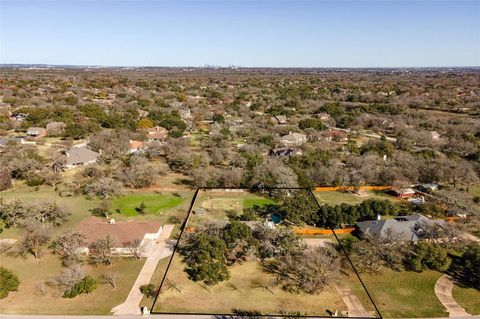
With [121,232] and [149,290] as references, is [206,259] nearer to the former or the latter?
[149,290]

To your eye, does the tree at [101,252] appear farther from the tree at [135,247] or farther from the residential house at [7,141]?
the residential house at [7,141]

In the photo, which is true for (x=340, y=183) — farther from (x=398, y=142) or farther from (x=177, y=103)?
(x=177, y=103)

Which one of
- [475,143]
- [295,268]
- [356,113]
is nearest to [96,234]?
[295,268]

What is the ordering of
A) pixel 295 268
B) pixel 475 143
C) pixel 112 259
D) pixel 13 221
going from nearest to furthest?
pixel 295 268 → pixel 112 259 → pixel 13 221 → pixel 475 143

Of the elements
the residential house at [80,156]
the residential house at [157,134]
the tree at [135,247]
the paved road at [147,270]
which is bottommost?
the paved road at [147,270]

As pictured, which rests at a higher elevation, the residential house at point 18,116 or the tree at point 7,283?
the residential house at point 18,116

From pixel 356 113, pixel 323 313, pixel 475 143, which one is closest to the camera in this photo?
pixel 323 313

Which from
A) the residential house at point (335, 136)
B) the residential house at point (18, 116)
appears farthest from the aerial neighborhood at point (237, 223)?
the residential house at point (18, 116)

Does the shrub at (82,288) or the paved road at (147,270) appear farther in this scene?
the shrub at (82,288)
